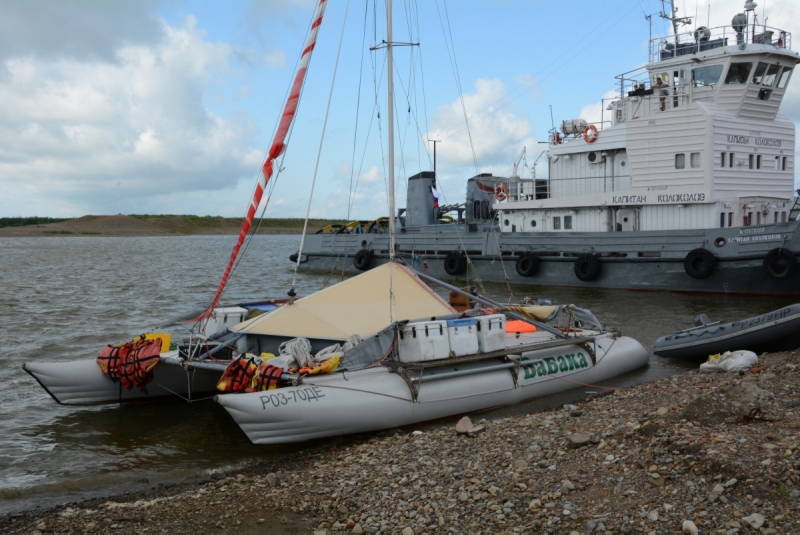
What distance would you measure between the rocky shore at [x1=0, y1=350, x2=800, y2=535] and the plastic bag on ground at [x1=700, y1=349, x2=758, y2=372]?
2507 mm

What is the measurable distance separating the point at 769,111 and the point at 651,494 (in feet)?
69.4

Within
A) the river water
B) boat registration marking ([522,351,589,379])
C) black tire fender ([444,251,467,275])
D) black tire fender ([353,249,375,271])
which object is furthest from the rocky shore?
black tire fender ([353,249,375,271])

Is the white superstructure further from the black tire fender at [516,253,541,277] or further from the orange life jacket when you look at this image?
the orange life jacket

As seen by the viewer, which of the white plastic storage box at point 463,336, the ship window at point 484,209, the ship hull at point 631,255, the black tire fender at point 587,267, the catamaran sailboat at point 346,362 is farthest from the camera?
the ship window at point 484,209

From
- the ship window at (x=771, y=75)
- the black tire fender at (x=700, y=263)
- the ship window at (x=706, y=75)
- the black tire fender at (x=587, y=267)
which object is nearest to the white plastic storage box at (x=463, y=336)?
the black tire fender at (x=700, y=263)

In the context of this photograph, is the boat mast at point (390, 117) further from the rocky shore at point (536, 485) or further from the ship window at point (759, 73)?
the ship window at point (759, 73)

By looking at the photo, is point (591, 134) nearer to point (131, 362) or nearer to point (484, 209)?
point (484, 209)

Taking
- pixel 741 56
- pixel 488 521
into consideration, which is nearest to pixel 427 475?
pixel 488 521

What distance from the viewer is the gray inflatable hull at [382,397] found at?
8.17 metres

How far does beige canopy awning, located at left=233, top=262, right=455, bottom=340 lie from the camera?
10.2 meters

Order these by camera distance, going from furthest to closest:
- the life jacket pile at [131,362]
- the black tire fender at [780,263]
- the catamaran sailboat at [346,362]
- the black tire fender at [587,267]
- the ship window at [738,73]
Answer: the black tire fender at [587,267], the ship window at [738,73], the black tire fender at [780,263], the life jacket pile at [131,362], the catamaran sailboat at [346,362]

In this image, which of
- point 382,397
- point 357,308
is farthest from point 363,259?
point 382,397

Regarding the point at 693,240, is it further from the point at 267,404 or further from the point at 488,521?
the point at 488,521

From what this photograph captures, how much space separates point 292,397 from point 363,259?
23.5 m
